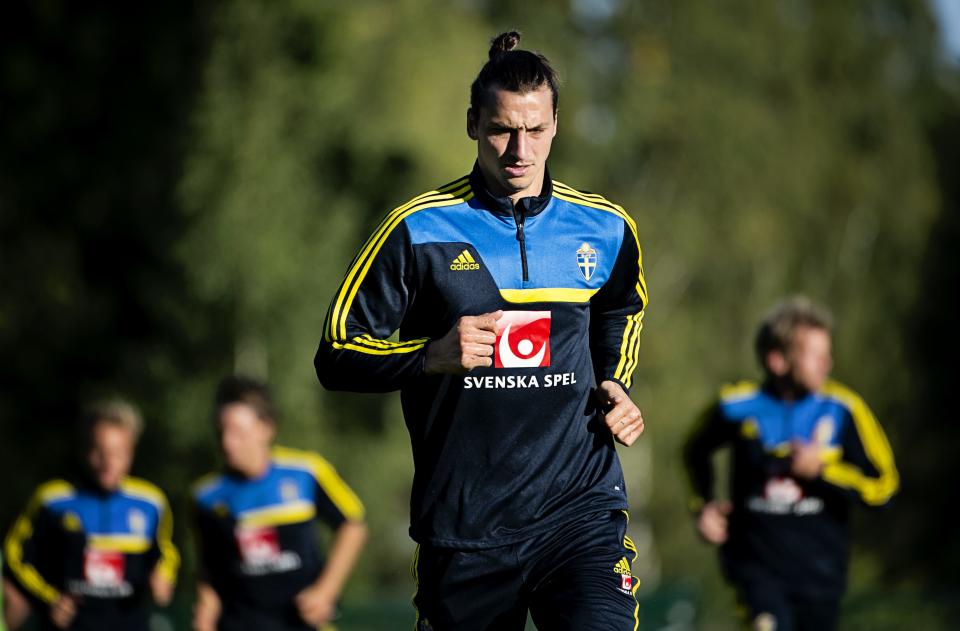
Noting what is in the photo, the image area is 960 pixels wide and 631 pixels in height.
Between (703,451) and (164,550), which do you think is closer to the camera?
(703,451)

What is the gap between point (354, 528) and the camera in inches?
346

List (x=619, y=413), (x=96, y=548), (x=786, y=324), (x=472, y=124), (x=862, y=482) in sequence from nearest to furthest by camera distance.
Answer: (x=619, y=413) → (x=472, y=124) → (x=786, y=324) → (x=862, y=482) → (x=96, y=548)

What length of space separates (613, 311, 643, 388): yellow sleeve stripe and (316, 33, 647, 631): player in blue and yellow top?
0.13 meters

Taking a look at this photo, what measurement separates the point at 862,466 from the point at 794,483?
416 mm

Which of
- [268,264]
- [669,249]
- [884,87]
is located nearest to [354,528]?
[268,264]

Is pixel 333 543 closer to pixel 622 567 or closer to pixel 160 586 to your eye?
pixel 160 586

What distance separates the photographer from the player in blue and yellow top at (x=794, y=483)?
8953 millimetres

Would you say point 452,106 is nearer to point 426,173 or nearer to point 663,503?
point 426,173

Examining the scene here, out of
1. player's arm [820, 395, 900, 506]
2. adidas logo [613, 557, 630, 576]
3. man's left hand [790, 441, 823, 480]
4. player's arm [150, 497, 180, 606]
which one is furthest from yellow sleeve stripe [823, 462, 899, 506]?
adidas logo [613, 557, 630, 576]

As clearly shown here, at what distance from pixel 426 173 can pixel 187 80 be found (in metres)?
4.13

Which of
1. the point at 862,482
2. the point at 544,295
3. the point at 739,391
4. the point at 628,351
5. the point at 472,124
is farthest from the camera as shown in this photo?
the point at 739,391

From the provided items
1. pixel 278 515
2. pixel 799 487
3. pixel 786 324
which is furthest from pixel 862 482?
pixel 278 515

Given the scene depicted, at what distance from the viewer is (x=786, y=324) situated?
29.2 feet

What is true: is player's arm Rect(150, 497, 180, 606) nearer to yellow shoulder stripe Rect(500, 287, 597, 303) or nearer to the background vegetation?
the background vegetation
